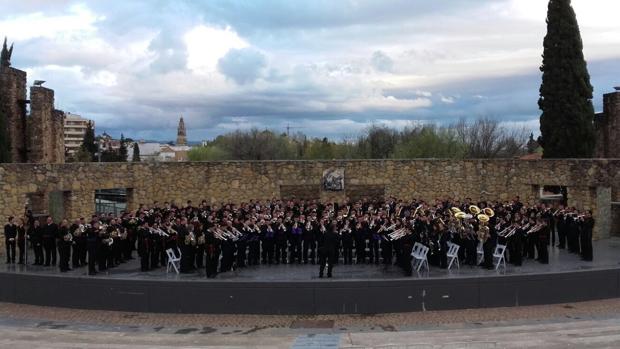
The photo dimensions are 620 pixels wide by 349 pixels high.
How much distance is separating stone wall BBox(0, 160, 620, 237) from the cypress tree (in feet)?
14.9

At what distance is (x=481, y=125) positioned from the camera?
47250 mm

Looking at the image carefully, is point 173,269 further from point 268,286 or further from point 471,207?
point 471,207

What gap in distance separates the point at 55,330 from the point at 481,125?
133 feet

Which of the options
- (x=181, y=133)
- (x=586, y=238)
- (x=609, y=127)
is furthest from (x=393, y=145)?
(x=181, y=133)

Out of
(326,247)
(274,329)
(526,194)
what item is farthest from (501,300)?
(526,194)

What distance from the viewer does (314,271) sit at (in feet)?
51.6

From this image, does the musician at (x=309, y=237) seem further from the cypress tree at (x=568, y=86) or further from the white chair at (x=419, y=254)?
the cypress tree at (x=568, y=86)

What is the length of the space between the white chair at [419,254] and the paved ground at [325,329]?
2075 mm

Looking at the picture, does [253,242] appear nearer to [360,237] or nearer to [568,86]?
[360,237]

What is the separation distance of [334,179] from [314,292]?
37.4 feet

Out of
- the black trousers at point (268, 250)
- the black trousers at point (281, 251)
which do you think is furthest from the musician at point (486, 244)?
the black trousers at point (268, 250)

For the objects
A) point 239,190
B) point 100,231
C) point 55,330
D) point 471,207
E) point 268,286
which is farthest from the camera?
point 239,190

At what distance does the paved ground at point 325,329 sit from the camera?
1107 centimetres

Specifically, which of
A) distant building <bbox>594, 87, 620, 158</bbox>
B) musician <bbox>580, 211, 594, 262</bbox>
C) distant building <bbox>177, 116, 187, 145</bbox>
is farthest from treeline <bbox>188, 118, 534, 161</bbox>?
distant building <bbox>177, 116, 187, 145</bbox>
